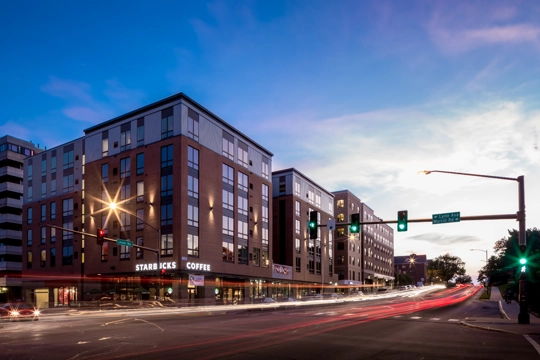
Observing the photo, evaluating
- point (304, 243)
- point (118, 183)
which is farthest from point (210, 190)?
point (304, 243)

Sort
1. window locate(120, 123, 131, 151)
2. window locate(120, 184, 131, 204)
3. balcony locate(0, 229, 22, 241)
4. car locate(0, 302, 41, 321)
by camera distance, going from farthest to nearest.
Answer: balcony locate(0, 229, 22, 241), window locate(120, 123, 131, 151), window locate(120, 184, 131, 204), car locate(0, 302, 41, 321)

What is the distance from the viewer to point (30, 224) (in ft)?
239

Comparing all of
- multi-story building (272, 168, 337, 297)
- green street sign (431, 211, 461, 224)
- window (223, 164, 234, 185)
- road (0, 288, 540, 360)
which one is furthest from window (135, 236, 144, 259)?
green street sign (431, 211, 461, 224)

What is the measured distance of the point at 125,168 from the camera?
197 feet

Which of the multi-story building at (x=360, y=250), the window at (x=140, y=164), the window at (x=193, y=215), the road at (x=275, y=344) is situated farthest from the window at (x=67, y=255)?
the multi-story building at (x=360, y=250)

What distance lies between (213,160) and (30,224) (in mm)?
33741

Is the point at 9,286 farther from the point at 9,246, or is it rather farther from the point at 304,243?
the point at 304,243

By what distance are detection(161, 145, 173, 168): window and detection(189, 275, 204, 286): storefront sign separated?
13506 mm

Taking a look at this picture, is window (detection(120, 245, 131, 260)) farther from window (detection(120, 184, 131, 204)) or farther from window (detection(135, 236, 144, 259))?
window (detection(120, 184, 131, 204))

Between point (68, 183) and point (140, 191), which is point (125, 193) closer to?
point (140, 191)

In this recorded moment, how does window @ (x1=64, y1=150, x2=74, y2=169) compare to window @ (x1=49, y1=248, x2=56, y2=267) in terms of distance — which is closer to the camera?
window @ (x1=49, y1=248, x2=56, y2=267)

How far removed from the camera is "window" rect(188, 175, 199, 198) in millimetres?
55750

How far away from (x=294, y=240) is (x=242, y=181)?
20.7m

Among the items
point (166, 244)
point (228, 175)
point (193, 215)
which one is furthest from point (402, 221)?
point (228, 175)
